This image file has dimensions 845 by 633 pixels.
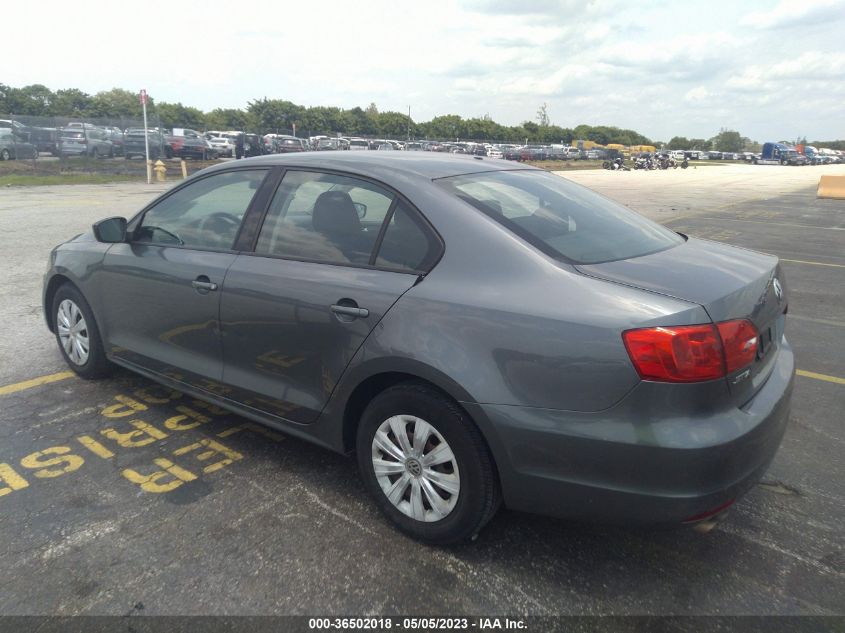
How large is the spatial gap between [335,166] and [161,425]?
6.28 feet

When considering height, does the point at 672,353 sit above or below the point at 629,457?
above

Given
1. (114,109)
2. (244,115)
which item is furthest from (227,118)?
(114,109)

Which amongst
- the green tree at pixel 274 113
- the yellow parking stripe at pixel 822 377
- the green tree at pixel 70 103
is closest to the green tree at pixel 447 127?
the green tree at pixel 274 113

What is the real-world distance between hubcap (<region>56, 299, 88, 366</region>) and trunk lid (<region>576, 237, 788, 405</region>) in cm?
350

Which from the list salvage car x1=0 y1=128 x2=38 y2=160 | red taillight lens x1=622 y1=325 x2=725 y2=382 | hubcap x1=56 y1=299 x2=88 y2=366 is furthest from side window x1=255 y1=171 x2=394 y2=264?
salvage car x1=0 y1=128 x2=38 y2=160

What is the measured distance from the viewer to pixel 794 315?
6680 mm

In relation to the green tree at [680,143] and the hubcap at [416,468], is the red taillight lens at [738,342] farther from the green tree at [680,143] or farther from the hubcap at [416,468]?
the green tree at [680,143]

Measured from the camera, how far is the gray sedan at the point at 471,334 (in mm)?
2252

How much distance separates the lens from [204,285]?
3.44 meters

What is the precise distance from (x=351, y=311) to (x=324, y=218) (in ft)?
2.05

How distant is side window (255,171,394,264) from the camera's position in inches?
119

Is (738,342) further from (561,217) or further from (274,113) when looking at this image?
(274,113)

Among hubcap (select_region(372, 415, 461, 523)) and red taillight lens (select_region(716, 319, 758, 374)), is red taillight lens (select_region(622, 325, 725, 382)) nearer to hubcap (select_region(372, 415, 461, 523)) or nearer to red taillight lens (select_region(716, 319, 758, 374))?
red taillight lens (select_region(716, 319, 758, 374))

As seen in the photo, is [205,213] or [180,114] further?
[180,114]
